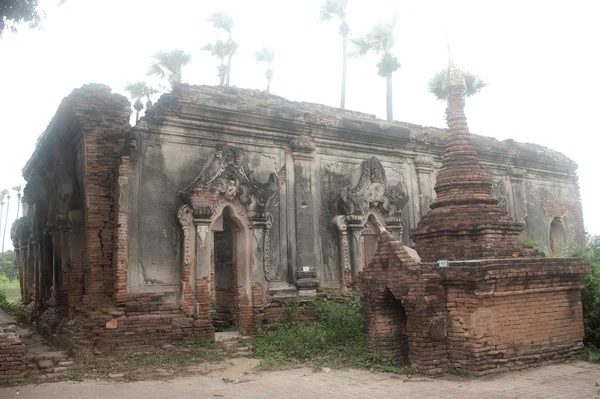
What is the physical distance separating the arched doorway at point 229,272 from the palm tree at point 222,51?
17.0 metres

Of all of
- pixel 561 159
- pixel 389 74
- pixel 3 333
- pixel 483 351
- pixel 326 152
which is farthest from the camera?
pixel 389 74

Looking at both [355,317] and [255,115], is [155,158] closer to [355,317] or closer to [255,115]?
[255,115]

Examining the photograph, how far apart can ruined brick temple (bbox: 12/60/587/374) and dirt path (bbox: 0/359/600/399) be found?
43 centimetres

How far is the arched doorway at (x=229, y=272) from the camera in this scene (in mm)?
11242

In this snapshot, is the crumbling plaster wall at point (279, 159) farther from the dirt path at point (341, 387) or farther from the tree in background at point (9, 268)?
the tree in background at point (9, 268)

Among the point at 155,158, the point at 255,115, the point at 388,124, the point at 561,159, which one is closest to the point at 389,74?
the point at 561,159

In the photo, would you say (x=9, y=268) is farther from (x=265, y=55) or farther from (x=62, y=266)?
(x=62, y=266)

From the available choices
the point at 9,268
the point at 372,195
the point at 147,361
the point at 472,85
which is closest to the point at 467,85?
the point at 472,85

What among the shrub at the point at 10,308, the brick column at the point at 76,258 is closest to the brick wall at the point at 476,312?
the brick column at the point at 76,258

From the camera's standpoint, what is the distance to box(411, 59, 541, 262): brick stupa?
27.7 feet

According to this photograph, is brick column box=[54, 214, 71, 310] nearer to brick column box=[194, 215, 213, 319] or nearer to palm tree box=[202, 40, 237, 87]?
brick column box=[194, 215, 213, 319]

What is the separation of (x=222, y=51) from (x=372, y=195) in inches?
707

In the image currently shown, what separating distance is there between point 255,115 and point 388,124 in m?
4.04

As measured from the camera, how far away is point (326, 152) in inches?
516
